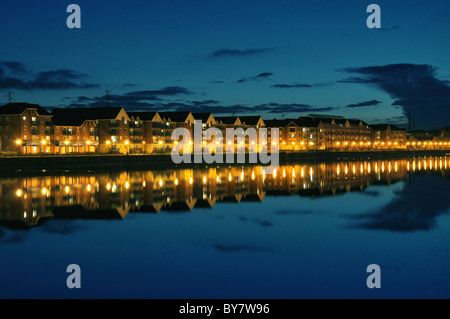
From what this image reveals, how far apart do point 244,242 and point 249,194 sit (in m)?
17.6

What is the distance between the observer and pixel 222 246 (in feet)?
56.0

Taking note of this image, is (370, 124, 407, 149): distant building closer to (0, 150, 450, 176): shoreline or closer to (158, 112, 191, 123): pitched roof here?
(158, 112, 191, 123): pitched roof

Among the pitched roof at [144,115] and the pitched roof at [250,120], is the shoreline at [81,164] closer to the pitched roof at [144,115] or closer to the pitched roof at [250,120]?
the pitched roof at [144,115]

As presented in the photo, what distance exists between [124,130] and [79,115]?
9701 millimetres

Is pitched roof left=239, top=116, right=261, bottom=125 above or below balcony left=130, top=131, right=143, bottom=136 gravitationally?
above

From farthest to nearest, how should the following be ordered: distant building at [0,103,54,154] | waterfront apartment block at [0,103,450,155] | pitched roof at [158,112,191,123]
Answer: pitched roof at [158,112,191,123] → waterfront apartment block at [0,103,450,155] → distant building at [0,103,54,154]

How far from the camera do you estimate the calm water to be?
11914 mm

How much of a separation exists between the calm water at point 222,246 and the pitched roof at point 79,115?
60.0 meters

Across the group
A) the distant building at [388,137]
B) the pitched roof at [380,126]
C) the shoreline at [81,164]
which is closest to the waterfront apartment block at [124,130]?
the shoreline at [81,164]

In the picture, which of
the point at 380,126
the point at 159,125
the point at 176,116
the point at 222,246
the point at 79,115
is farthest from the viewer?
the point at 380,126

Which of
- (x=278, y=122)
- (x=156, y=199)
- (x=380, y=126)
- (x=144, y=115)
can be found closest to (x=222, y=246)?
(x=156, y=199)

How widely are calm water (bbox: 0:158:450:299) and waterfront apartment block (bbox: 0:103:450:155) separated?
52.5 meters

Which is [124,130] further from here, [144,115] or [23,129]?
[23,129]

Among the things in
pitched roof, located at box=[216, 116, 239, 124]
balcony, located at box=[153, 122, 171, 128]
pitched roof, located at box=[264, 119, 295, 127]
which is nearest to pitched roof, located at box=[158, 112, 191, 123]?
balcony, located at box=[153, 122, 171, 128]
